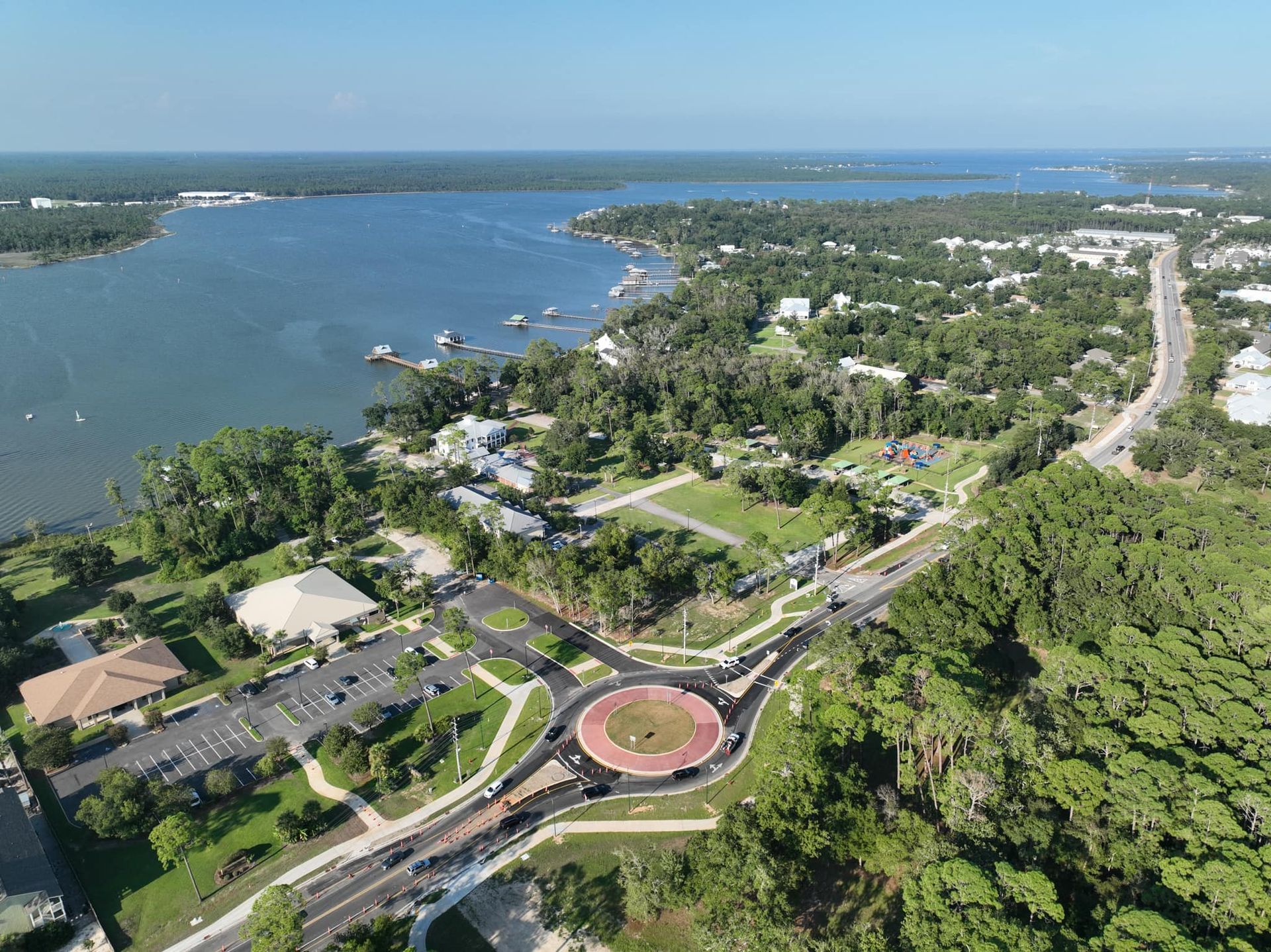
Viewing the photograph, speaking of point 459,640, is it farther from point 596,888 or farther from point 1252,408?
point 1252,408

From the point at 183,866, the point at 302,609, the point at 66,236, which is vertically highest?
the point at 66,236

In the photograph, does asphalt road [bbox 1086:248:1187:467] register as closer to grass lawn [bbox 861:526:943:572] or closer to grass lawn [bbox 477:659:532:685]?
grass lawn [bbox 861:526:943:572]

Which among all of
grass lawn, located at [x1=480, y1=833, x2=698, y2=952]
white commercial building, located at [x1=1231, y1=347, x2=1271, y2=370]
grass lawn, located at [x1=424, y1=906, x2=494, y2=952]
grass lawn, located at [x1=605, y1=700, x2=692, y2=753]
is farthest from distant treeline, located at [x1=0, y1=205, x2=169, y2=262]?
white commercial building, located at [x1=1231, y1=347, x2=1271, y2=370]

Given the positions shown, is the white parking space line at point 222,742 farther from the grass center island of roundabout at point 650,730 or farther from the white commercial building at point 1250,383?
the white commercial building at point 1250,383

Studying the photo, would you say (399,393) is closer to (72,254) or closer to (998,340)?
(998,340)

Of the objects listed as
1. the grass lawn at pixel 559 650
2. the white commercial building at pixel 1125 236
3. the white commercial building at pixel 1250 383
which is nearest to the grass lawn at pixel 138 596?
the grass lawn at pixel 559 650

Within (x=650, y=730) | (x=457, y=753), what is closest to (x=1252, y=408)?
(x=650, y=730)

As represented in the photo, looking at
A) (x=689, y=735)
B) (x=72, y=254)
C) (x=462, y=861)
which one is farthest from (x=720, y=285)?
(x=72, y=254)
